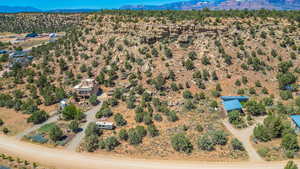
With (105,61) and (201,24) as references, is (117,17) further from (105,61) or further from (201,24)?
(201,24)

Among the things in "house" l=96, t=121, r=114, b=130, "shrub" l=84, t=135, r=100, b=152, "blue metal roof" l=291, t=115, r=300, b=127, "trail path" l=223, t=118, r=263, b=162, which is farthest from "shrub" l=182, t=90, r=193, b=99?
"shrub" l=84, t=135, r=100, b=152

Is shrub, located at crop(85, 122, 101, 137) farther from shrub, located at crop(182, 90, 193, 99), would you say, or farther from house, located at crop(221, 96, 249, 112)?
house, located at crop(221, 96, 249, 112)

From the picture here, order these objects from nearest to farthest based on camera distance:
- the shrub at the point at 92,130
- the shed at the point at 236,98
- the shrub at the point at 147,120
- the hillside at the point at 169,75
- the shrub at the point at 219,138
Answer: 1. the shrub at the point at 219,138
2. the hillside at the point at 169,75
3. the shrub at the point at 92,130
4. the shrub at the point at 147,120
5. the shed at the point at 236,98

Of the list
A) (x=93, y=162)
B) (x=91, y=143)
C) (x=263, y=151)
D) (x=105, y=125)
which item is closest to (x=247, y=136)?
(x=263, y=151)

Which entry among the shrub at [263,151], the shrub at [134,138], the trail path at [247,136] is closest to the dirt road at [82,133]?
the shrub at [134,138]

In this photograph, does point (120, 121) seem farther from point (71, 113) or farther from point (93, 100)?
point (93, 100)

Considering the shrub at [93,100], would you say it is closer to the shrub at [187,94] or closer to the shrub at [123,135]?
the shrub at [123,135]
